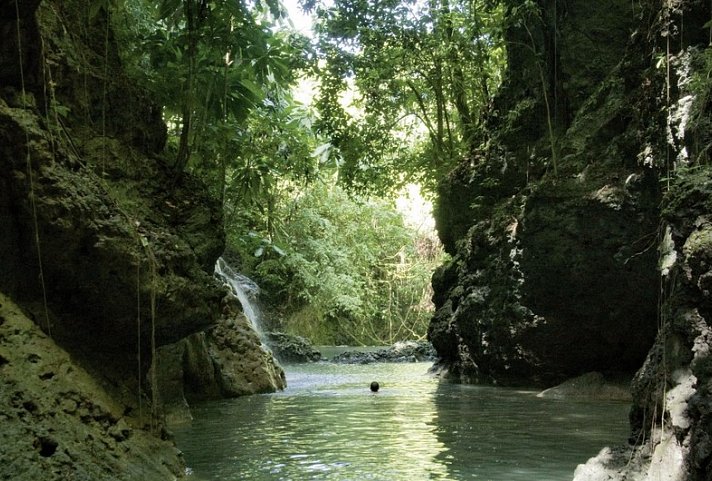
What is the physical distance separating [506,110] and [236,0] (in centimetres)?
835

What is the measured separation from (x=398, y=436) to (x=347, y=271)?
25.1m

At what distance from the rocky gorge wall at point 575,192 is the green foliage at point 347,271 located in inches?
599

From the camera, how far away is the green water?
568cm

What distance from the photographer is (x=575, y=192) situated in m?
10.9

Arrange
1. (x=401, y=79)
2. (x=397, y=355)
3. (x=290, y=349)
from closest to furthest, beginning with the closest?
(x=401, y=79) < (x=290, y=349) < (x=397, y=355)

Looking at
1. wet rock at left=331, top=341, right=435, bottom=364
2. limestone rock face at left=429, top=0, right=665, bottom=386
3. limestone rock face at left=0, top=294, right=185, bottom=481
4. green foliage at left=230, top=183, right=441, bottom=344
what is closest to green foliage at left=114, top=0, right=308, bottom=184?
limestone rock face at left=0, top=294, right=185, bottom=481

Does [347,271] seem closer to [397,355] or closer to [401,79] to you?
[397,355]

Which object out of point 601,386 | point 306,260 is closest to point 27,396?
point 601,386

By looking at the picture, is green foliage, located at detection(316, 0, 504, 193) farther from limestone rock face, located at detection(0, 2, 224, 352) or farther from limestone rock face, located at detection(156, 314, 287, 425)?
limestone rock face, located at detection(0, 2, 224, 352)

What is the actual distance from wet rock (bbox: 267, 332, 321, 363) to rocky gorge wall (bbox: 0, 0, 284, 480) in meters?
14.8

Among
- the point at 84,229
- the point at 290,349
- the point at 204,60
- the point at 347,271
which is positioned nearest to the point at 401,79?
the point at 290,349

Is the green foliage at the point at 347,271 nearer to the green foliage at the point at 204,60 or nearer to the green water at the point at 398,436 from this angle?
the green water at the point at 398,436

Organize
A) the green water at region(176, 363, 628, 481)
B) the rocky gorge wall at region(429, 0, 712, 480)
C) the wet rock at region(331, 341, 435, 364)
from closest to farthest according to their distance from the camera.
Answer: the green water at region(176, 363, 628, 481)
the rocky gorge wall at region(429, 0, 712, 480)
the wet rock at region(331, 341, 435, 364)

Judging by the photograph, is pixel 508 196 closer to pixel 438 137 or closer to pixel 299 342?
pixel 438 137
